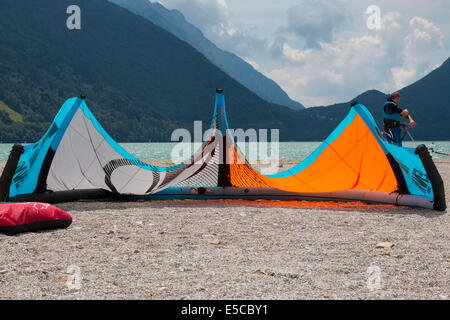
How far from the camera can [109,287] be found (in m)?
4.00

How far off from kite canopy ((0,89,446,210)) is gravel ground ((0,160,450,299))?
1.43m

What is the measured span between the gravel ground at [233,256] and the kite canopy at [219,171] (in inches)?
56.3

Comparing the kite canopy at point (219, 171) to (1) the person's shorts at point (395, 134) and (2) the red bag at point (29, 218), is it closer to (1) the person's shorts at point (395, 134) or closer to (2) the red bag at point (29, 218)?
(1) the person's shorts at point (395, 134)

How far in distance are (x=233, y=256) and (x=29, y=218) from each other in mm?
3173

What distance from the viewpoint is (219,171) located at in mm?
9672

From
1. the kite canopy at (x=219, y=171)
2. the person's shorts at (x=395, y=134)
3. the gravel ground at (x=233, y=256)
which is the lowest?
the gravel ground at (x=233, y=256)

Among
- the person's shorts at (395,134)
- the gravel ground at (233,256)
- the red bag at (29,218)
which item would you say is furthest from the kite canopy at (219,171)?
the red bag at (29,218)

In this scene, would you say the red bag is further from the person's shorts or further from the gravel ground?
the person's shorts

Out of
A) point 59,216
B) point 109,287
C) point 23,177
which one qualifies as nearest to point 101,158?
point 23,177

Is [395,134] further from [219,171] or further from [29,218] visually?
[29,218]

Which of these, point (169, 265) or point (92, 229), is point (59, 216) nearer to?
point (92, 229)

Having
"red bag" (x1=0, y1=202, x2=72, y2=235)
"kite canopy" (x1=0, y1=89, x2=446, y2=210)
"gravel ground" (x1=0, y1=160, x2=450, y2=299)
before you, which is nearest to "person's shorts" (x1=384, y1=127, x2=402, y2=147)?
"kite canopy" (x1=0, y1=89, x2=446, y2=210)

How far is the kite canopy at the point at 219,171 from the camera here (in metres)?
9.20
